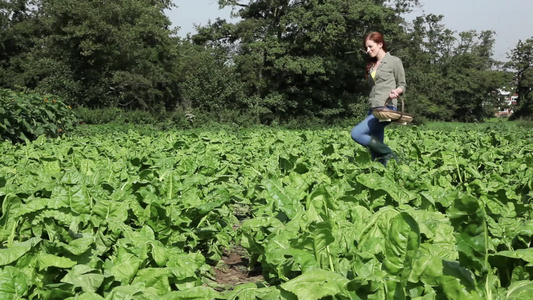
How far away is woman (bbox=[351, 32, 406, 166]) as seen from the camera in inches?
246

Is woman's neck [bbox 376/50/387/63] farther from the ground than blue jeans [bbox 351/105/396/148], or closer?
farther from the ground

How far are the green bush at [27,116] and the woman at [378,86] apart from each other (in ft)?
19.6

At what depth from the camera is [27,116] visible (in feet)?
32.5

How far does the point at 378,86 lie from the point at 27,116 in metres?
6.77

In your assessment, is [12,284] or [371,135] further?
[371,135]

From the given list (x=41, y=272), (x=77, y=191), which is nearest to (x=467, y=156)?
(x=77, y=191)

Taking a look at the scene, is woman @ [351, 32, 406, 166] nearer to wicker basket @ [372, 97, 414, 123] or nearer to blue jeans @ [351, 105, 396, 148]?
blue jeans @ [351, 105, 396, 148]

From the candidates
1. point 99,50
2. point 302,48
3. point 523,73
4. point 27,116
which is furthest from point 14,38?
point 523,73

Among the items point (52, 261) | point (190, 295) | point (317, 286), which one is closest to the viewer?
point (317, 286)

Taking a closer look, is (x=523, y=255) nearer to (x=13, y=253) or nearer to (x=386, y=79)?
(x=13, y=253)

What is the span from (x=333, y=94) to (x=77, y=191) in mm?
33667

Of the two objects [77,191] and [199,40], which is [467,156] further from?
[199,40]

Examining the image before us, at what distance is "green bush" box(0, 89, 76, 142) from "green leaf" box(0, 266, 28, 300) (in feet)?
24.7

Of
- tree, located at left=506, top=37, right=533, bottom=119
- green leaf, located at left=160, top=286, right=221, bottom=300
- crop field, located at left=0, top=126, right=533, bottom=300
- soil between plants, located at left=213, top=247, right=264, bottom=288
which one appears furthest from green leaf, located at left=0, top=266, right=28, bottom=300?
tree, located at left=506, top=37, right=533, bottom=119
